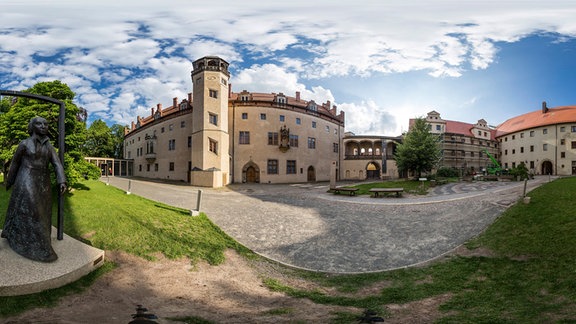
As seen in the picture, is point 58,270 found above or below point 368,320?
above

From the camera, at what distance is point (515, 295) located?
6.36 meters

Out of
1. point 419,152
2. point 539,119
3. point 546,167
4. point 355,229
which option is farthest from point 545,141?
point 355,229

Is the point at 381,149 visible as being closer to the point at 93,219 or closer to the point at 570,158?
the point at 570,158

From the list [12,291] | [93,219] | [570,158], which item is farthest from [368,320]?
[570,158]

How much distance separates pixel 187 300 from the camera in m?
6.30

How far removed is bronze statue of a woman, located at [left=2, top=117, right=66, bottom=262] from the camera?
6281mm

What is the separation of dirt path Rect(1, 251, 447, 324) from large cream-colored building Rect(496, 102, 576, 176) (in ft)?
187

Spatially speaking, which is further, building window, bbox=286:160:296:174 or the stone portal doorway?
the stone portal doorway

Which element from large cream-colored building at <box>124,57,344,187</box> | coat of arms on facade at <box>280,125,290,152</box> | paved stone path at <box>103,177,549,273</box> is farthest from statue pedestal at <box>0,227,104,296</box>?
coat of arms on facade at <box>280,125,290,152</box>

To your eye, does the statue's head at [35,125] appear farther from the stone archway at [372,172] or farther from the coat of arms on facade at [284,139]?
the stone archway at [372,172]

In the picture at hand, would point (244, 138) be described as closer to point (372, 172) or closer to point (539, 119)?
point (372, 172)

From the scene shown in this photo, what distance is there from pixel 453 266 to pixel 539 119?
59664 millimetres

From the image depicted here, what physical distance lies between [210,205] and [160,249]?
8493mm

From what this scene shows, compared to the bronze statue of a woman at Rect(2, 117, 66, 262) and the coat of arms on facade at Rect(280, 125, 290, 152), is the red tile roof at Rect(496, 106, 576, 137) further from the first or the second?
the bronze statue of a woman at Rect(2, 117, 66, 262)
